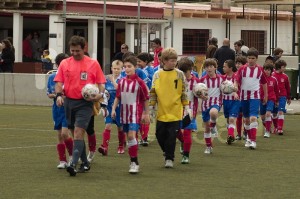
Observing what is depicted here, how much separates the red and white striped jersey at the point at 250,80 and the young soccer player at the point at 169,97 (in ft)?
13.6

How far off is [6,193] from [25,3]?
35.1m

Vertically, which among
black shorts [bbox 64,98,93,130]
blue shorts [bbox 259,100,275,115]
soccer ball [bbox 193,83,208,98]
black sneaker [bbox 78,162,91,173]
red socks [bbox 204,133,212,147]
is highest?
soccer ball [bbox 193,83,208,98]

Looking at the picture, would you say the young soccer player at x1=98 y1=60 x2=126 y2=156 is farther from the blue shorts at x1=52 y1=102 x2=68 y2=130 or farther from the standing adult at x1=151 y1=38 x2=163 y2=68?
the standing adult at x1=151 y1=38 x2=163 y2=68

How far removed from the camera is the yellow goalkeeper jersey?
15609mm

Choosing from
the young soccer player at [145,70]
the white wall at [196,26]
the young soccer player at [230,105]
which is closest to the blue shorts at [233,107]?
the young soccer player at [230,105]

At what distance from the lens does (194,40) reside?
54.6 metres

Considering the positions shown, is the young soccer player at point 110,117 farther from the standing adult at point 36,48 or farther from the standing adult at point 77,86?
the standing adult at point 36,48

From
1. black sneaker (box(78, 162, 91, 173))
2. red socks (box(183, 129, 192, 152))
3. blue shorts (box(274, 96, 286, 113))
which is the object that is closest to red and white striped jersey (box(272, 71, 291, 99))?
blue shorts (box(274, 96, 286, 113))

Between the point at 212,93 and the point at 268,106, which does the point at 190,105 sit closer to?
the point at 212,93

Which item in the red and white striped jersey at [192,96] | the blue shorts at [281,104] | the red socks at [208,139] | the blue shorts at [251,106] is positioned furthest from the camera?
the blue shorts at [281,104]

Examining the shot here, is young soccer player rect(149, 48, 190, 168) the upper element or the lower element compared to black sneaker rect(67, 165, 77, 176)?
upper

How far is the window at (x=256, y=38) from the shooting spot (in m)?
54.4

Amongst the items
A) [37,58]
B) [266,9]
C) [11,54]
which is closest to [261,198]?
[11,54]

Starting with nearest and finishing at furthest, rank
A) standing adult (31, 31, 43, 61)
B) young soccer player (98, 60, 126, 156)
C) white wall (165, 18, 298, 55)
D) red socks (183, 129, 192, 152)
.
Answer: red socks (183, 129, 192, 152)
young soccer player (98, 60, 126, 156)
standing adult (31, 31, 43, 61)
white wall (165, 18, 298, 55)
